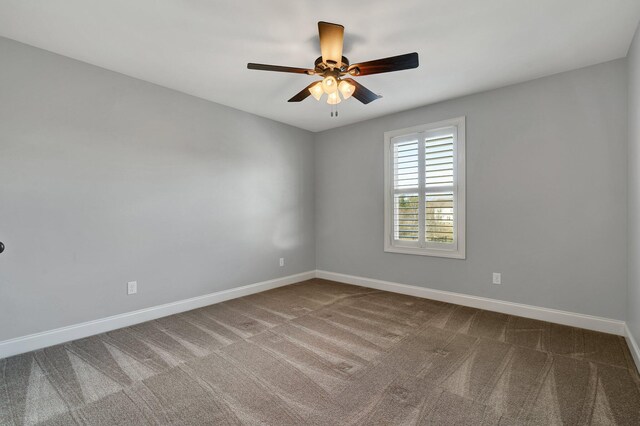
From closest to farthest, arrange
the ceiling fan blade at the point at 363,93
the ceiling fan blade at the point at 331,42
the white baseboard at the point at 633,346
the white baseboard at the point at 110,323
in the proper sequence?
the ceiling fan blade at the point at 331,42 < the white baseboard at the point at 633,346 < the white baseboard at the point at 110,323 < the ceiling fan blade at the point at 363,93

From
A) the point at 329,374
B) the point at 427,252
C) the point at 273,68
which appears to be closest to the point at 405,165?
the point at 427,252

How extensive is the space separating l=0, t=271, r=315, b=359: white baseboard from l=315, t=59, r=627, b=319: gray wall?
2.42 m

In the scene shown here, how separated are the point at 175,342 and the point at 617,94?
4636 millimetres

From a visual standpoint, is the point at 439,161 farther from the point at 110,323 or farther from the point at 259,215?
the point at 110,323

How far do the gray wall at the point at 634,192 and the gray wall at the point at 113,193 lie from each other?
12.8ft

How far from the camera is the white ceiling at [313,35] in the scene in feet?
6.59

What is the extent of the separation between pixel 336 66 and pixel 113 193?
2478 millimetres

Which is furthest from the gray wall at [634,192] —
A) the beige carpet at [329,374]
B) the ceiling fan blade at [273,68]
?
the ceiling fan blade at [273,68]

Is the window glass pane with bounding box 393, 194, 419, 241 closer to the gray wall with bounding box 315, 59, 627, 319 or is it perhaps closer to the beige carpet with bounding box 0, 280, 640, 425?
the gray wall with bounding box 315, 59, 627, 319

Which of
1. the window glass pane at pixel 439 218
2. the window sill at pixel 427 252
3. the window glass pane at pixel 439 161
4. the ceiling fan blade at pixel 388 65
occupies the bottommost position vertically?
the window sill at pixel 427 252

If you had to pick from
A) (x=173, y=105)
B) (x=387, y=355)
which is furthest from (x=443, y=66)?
(x=173, y=105)

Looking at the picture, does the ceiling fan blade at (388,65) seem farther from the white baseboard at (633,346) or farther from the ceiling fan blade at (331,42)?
the white baseboard at (633,346)

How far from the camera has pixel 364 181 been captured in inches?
178

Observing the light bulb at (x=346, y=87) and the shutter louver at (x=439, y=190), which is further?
the shutter louver at (x=439, y=190)
